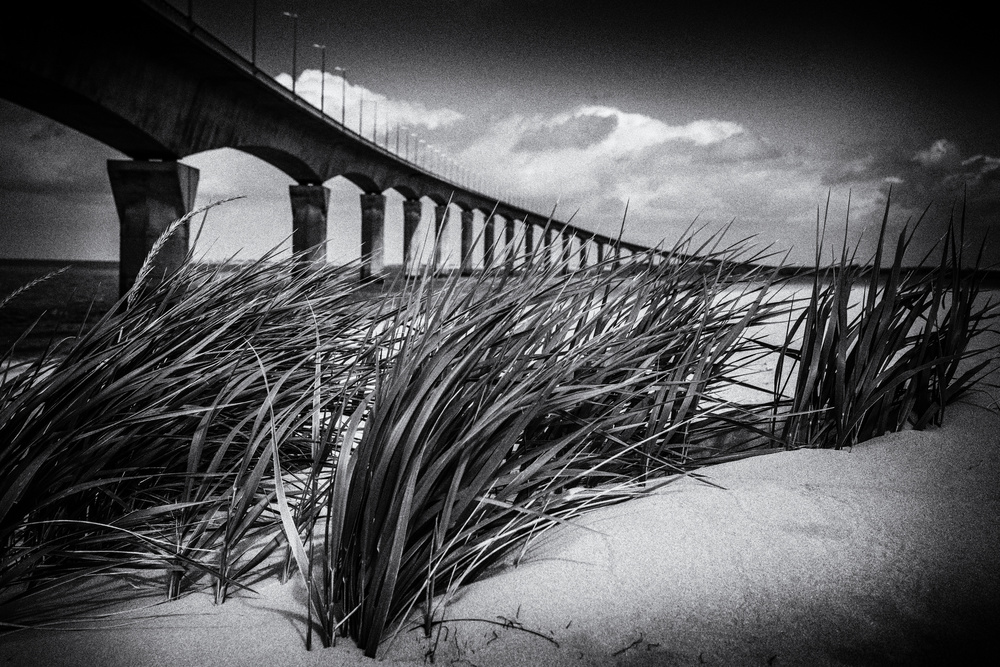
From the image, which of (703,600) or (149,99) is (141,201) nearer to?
(149,99)

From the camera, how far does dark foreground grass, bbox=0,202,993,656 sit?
1046 mm

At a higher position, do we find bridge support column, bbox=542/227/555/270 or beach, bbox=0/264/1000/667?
bridge support column, bbox=542/227/555/270

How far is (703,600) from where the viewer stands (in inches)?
41.1

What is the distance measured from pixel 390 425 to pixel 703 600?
64 centimetres

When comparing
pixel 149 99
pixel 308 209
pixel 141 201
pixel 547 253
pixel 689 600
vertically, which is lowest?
pixel 689 600

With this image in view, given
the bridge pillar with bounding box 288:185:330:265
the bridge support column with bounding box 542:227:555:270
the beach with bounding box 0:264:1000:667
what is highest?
the bridge pillar with bounding box 288:185:330:265

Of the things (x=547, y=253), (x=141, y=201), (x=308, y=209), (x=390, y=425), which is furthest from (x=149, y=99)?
(x=390, y=425)

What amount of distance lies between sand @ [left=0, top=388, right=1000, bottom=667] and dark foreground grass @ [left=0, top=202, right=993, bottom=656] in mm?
76

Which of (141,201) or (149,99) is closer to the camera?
(149,99)

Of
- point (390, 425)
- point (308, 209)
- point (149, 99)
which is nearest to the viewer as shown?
point (390, 425)

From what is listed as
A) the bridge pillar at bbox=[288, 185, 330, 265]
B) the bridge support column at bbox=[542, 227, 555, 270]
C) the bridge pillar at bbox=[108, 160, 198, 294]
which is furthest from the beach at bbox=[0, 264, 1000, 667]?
the bridge pillar at bbox=[288, 185, 330, 265]

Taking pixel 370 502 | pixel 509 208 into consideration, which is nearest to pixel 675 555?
pixel 370 502

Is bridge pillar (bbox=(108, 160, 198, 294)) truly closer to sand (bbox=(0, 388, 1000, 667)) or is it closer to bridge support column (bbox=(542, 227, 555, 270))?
bridge support column (bbox=(542, 227, 555, 270))

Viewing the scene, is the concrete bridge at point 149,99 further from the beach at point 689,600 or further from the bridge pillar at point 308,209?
the beach at point 689,600
